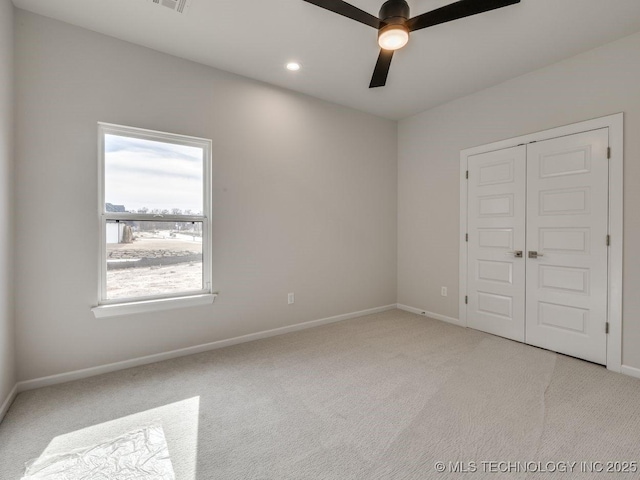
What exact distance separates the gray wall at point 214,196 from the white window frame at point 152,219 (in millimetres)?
60

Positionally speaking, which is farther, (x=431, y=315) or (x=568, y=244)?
(x=431, y=315)

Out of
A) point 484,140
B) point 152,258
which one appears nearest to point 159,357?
point 152,258

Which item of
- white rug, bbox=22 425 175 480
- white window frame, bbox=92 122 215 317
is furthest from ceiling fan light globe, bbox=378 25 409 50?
white rug, bbox=22 425 175 480

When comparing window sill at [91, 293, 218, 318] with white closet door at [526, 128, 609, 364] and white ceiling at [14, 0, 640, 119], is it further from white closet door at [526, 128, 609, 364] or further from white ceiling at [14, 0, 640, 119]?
white closet door at [526, 128, 609, 364]

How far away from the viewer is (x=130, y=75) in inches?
106

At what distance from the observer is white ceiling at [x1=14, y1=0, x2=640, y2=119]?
228 cm

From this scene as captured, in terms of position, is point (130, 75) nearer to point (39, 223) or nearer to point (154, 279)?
point (39, 223)

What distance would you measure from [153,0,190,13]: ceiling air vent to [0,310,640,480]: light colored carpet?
9.41 feet

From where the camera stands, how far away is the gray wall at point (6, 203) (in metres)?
2.04

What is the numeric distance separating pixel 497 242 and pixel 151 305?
366 centimetres

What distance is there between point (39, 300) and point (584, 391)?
166 inches

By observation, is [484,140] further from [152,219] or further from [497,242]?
[152,219]

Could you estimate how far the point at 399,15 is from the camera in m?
1.94

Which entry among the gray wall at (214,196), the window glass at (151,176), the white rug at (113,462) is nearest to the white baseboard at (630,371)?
the gray wall at (214,196)
